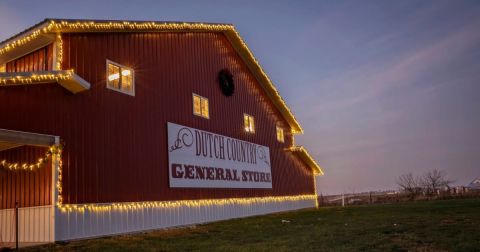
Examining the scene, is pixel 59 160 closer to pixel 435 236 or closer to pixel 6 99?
pixel 6 99

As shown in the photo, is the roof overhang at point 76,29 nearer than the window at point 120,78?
Yes

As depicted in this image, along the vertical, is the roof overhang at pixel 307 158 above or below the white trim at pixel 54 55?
below

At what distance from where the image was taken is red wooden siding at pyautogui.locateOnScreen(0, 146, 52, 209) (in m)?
12.8

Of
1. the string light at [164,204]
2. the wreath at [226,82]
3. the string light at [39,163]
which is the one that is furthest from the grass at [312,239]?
the wreath at [226,82]

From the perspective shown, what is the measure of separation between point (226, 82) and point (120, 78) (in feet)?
25.1

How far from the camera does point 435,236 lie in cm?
1187

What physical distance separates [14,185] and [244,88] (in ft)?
45.6

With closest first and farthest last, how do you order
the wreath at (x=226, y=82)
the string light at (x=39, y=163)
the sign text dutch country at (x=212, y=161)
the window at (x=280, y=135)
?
the string light at (x=39, y=163)
the sign text dutch country at (x=212, y=161)
the wreath at (x=226, y=82)
the window at (x=280, y=135)

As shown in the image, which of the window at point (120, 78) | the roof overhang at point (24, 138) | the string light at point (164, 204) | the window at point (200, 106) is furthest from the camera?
the window at point (200, 106)

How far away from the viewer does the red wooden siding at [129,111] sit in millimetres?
13242

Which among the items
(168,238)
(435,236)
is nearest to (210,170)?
(168,238)

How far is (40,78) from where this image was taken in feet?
42.1

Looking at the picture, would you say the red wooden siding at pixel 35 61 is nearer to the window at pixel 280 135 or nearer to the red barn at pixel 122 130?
the red barn at pixel 122 130

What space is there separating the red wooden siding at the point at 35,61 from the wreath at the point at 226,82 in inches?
368
